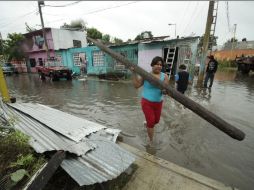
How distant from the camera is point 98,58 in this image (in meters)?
16.8

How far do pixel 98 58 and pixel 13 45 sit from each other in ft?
53.7

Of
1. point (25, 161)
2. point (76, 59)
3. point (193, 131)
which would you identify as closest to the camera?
point (25, 161)

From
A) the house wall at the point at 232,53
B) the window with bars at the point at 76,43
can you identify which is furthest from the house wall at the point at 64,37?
the house wall at the point at 232,53

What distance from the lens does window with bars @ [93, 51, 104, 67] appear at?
1646 cm

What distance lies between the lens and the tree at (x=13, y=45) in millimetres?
24547

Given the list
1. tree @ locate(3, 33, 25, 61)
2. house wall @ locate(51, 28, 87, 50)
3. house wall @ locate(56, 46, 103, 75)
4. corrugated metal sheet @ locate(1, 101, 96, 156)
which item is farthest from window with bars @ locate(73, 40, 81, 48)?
corrugated metal sheet @ locate(1, 101, 96, 156)

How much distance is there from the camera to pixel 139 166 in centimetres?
263

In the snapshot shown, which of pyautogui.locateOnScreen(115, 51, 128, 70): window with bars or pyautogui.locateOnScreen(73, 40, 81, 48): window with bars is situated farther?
pyautogui.locateOnScreen(73, 40, 81, 48): window with bars

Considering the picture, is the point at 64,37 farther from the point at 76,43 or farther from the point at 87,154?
the point at 87,154

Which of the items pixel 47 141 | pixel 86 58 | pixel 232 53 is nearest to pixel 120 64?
pixel 86 58

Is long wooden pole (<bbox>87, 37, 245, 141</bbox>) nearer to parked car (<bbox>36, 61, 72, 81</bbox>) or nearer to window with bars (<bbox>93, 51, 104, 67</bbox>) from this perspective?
parked car (<bbox>36, 61, 72, 81</bbox>)

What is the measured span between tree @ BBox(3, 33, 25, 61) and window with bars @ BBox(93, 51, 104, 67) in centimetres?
1492

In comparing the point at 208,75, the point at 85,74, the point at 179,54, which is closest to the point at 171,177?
the point at 208,75

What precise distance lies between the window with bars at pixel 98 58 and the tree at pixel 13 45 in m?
14.9
